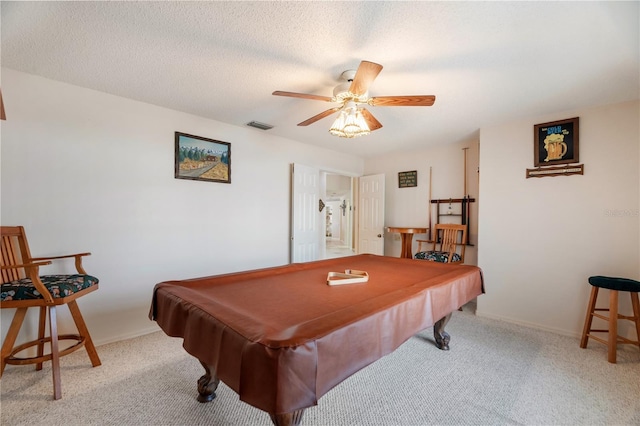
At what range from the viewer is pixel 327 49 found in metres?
1.82

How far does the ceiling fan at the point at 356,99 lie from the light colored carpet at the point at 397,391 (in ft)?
6.46

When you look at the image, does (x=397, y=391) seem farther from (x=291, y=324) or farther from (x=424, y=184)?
(x=424, y=184)

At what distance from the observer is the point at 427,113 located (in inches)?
117

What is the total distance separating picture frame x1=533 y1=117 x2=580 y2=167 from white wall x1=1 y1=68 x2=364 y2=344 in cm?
344

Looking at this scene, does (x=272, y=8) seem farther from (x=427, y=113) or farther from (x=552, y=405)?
(x=552, y=405)

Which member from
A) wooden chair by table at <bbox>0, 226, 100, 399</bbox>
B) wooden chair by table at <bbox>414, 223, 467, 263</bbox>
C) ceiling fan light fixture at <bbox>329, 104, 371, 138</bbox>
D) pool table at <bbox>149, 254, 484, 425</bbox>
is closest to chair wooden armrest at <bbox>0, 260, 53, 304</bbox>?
wooden chair by table at <bbox>0, 226, 100, 399</bbox>

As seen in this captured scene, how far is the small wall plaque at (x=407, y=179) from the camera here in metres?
4.66

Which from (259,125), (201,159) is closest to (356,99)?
(259,125)

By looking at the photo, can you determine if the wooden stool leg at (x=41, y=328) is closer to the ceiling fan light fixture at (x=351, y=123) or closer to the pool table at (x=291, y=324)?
the pool table at (x=291, y=324)

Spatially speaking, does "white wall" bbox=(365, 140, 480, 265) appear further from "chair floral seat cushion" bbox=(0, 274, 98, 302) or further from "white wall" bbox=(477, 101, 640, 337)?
"chair floral seat cushion" bbox=(0, 274, 98, 302)

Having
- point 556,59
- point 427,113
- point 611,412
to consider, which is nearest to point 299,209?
point 427,113

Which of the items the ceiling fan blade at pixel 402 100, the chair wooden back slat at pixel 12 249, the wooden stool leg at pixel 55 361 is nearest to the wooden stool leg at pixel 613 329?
the ceiling fan blade at pixel 402 100

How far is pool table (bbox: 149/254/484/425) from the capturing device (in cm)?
89

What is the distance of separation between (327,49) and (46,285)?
2501 mm
